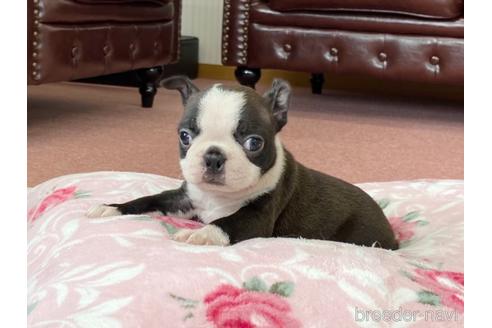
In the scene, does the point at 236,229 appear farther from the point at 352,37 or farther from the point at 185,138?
the point at 352,37

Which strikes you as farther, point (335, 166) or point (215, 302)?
point (335, 166)

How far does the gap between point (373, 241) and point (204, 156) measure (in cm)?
37

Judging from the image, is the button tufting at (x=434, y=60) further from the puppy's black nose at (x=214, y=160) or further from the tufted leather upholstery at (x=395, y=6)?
the puppy's black nose at (x=214, y=160)

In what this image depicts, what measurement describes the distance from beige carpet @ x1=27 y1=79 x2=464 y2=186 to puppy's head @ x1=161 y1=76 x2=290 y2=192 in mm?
895

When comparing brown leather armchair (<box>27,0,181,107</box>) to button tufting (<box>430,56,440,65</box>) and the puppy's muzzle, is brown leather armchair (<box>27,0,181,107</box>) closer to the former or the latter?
button tufting (<box>430,56,440,65</box>)

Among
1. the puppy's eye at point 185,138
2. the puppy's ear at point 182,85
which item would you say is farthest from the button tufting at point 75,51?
the puppy's eye at point 185,138

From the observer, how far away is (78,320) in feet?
2.25

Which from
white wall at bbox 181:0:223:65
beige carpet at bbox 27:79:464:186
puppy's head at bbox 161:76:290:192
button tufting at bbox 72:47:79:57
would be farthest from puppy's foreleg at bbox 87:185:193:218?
white wall at bbox 181:0:223:65

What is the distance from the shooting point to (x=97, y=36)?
8.07 feet

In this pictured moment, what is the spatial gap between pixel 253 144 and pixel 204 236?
0.50 feet

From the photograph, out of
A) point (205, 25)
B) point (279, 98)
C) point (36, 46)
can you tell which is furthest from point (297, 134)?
point (205, 25)
